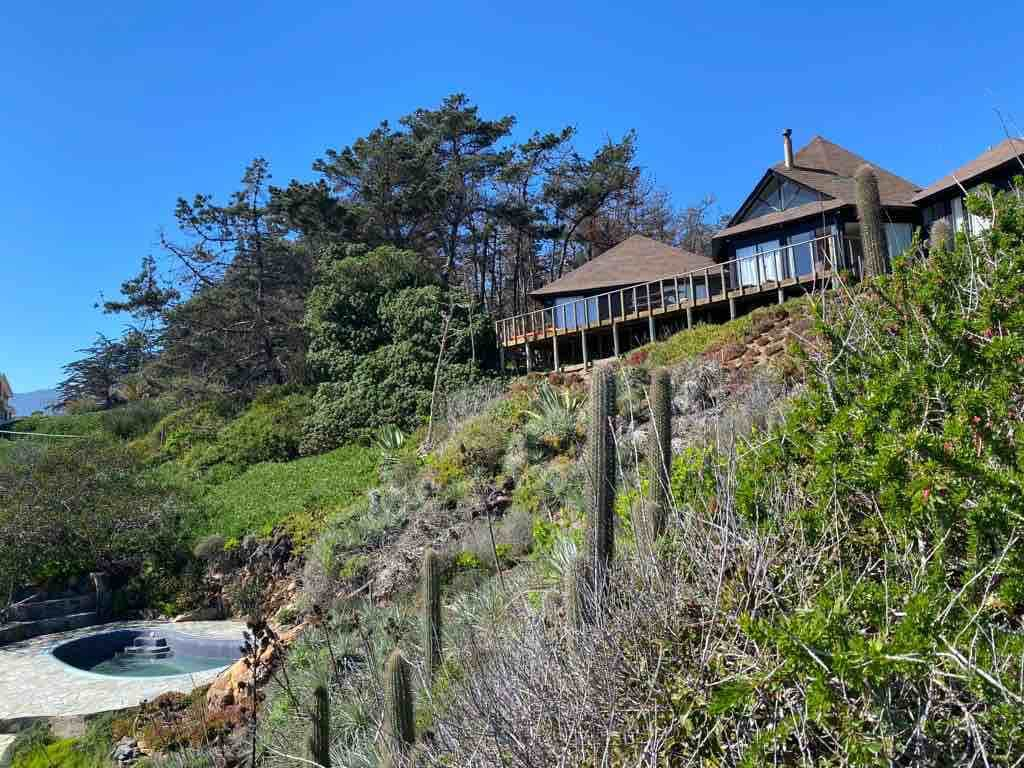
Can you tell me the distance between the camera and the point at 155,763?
677 cm

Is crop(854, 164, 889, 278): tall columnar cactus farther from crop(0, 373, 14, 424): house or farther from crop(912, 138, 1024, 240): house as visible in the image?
crop(0, 373, 14, 424): house

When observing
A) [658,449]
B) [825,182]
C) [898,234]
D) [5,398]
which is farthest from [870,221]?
[5,398]

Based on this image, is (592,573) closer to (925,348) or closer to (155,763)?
(925,348)

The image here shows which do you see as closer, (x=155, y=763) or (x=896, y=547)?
(x=896, y=547)

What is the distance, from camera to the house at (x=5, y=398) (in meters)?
53.7

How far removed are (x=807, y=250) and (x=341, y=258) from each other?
16950 millimetres

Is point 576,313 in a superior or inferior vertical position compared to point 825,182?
inferior

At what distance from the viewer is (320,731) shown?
3891 mm

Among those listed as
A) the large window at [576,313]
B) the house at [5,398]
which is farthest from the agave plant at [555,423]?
the house at [5,398]

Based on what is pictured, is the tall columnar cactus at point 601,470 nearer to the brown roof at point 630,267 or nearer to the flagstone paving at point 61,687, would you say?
the flagstone paving at point 61,687

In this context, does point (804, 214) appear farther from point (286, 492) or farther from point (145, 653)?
point (145, 653)

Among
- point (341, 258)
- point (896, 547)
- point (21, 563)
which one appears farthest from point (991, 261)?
point (341, 258)

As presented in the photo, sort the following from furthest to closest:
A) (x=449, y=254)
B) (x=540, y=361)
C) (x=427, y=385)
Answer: (x=449, y=254)
(x=540, y=361)
(x=427, y=385)

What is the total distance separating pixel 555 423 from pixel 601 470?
30.7 feet
